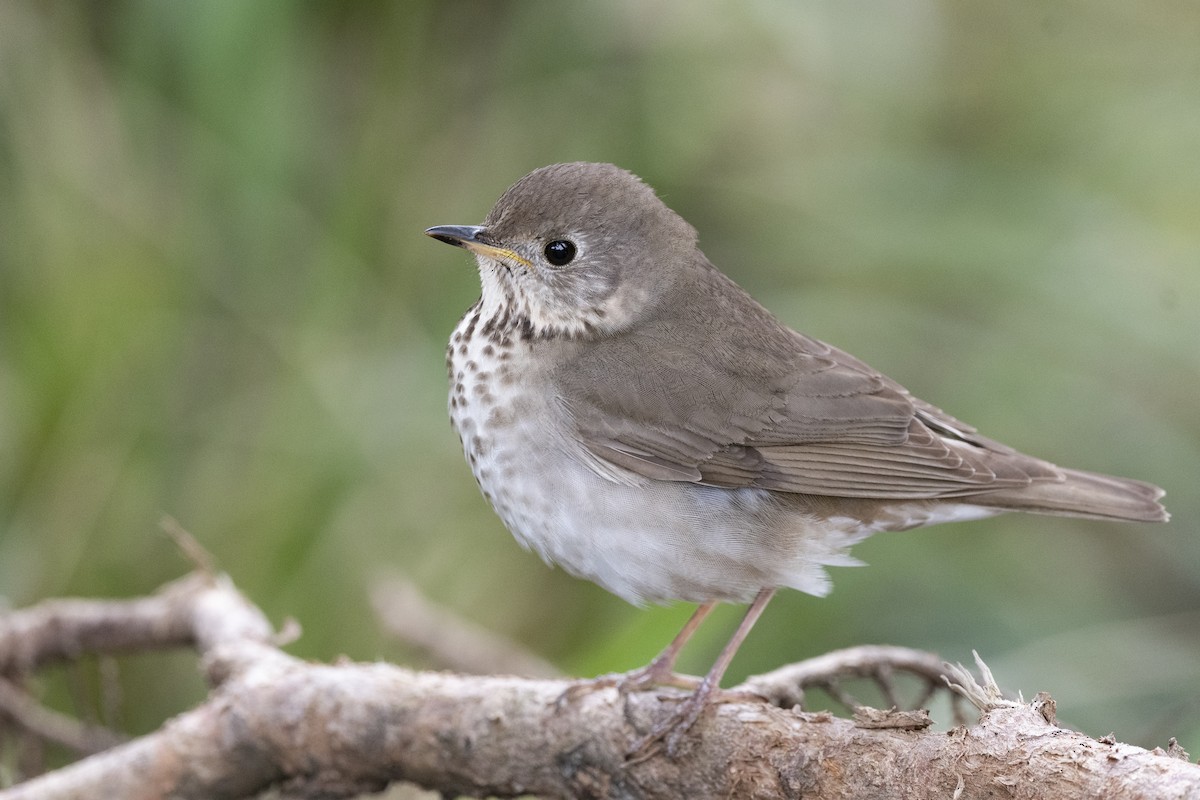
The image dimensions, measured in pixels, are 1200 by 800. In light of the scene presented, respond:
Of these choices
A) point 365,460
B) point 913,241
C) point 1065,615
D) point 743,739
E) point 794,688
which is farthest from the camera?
point 913,241

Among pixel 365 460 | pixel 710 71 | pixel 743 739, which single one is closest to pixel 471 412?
pixel 743 739

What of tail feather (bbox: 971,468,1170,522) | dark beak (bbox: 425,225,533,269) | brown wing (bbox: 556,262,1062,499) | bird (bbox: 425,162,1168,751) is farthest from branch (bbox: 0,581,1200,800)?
dark beak (bbox: 425,225,533,269)

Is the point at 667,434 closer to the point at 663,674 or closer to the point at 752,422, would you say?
the point at 752,422

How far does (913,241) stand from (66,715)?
335cm

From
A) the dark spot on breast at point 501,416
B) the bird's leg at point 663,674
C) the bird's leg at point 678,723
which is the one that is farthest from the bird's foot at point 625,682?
the dark spot on breast at point 501,416

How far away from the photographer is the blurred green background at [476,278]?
4.26 metres

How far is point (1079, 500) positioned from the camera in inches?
117

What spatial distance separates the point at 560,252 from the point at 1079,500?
1.31 m

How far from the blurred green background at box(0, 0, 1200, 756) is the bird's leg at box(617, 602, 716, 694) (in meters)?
0.61

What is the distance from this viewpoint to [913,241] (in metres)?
4.76

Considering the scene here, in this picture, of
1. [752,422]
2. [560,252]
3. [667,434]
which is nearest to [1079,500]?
[752,422]

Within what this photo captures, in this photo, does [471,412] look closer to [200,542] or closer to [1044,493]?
[1044,493]

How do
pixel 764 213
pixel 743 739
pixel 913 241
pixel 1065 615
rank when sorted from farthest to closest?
pixel 764 213, pixel 913 241, pixel 1065 615, pixel 743 739

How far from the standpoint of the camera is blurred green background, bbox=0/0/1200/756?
4258 mm
